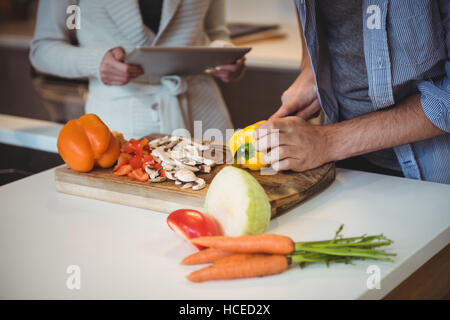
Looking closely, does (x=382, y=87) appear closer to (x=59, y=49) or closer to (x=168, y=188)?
(x=168, y=188)

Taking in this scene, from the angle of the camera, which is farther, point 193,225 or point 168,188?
point 168,188

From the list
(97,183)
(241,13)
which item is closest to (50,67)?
(97,183)

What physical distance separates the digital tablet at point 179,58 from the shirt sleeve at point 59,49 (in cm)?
17

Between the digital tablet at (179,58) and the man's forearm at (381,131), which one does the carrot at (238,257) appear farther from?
the digital tablet at (179,58)

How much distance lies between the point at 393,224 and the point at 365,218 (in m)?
0.05

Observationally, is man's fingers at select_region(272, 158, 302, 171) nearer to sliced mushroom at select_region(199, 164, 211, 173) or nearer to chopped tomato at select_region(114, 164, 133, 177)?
sliced mushroom at select_region(199, 164, 211, 173)

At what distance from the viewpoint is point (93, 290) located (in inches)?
29.4

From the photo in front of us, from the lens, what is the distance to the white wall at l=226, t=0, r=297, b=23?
3449mm

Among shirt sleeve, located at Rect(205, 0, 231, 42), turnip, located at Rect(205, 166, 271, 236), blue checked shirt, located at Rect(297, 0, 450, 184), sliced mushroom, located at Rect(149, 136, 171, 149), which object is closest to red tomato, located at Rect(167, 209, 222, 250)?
turnip, located at Rect(205, 166, 271, 236)

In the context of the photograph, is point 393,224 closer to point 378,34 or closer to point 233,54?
point 378,34

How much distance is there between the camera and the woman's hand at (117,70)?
1515 mm

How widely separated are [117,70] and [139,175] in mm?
547

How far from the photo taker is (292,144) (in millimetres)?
1125
